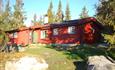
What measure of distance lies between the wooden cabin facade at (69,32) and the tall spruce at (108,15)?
10.5 meters

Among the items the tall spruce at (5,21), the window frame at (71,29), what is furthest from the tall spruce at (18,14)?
the window frame at (71,29)

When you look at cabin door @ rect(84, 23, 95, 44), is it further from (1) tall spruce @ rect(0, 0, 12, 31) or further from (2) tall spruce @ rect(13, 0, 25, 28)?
(2) tall spruce @ rect(13, 0, 25, 28)

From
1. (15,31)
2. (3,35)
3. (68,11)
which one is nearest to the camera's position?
(3,35)

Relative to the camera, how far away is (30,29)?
47.1 metres

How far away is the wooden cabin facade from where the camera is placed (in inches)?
1470

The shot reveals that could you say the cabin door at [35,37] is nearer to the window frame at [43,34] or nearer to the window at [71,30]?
the window frame at [43,34]

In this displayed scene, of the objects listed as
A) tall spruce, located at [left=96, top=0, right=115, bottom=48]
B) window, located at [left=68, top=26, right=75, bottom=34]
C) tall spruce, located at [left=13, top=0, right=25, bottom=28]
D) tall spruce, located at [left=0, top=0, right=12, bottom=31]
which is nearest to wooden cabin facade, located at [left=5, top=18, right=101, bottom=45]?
window, located at [left=68, top=26, right=75, bottom=34]

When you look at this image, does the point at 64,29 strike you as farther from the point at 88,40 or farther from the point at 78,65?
the point at 78,65

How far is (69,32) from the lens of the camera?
38969 millimetres

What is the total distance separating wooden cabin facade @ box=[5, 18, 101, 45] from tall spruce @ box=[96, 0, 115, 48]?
1047 cm

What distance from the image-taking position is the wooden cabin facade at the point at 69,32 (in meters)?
37.3

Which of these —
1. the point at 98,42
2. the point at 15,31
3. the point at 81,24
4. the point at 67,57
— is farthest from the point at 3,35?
the point at 15,31

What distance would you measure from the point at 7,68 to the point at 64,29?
21.8 metres

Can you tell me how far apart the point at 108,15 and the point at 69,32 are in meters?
14.3
